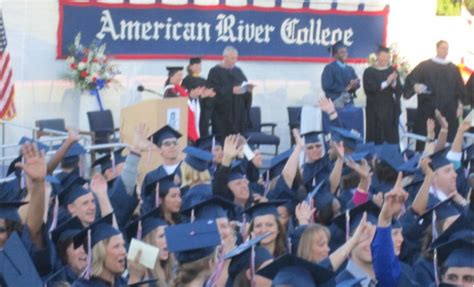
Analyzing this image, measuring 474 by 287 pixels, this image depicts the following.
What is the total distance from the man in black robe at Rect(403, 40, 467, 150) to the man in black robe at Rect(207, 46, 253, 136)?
253 centimetres

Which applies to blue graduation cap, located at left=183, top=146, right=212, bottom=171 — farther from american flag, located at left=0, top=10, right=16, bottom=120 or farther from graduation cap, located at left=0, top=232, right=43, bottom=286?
american flag, located at left=0, top=10, right=16, bottom=120

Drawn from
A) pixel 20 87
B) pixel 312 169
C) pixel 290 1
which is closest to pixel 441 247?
pixel 312 169

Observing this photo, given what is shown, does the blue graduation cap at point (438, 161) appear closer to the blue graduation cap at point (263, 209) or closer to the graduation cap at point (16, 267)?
the blue graduation cap at point (263, 209)

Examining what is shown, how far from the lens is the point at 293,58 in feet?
68.4

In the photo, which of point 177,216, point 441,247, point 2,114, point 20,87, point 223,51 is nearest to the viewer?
point 441,247

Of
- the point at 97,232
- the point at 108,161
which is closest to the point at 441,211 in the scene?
the point at 97,232

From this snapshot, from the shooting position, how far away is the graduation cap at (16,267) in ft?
24.3

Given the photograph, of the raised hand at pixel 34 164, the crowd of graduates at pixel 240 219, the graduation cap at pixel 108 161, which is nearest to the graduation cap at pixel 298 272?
the crowd of graduates at pixel 240 219

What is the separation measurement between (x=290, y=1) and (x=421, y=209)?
1128 cm

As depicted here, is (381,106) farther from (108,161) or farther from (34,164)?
(34,164)

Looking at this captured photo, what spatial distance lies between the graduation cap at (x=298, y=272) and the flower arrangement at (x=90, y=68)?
11900mm

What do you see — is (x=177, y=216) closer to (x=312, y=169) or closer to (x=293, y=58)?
(x=312, y=169)

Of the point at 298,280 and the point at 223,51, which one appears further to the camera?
the point at 223,51

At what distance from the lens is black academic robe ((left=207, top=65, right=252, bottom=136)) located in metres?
18.5
